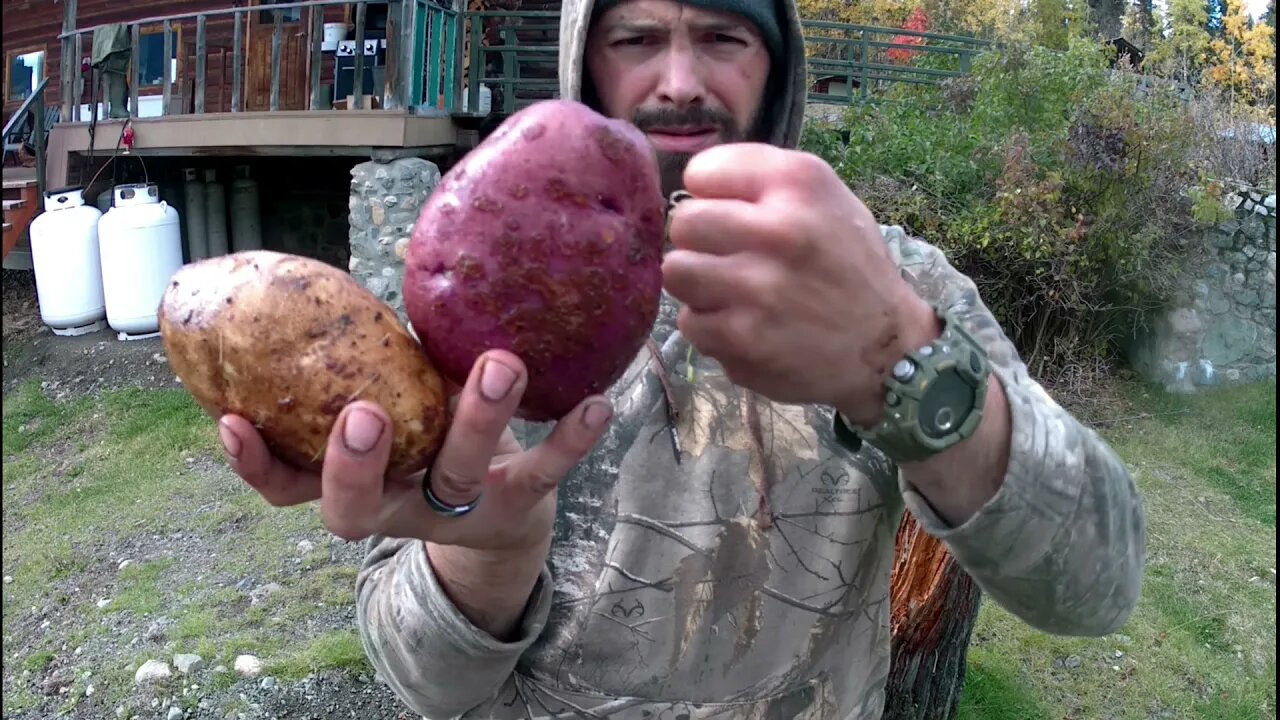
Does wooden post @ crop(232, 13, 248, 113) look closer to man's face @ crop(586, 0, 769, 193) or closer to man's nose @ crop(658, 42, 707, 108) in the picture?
man's face @ crop(586, 0, 769, 193)

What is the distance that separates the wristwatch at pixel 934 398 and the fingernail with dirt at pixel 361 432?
58cm

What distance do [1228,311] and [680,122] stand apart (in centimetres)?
773

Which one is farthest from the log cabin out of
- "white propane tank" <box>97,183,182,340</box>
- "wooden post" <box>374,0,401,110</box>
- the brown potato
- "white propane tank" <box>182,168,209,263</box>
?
the brown potato

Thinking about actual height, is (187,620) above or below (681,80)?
below

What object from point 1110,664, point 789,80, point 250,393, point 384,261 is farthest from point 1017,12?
point 250,393

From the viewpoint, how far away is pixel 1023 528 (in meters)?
1.25

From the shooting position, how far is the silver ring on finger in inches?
45.7

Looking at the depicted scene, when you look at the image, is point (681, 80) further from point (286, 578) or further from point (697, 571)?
point (286, 578)

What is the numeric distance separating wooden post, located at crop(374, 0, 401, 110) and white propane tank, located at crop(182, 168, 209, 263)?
12.3 ft

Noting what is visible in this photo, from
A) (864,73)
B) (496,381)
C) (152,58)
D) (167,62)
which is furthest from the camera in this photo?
(152,58)

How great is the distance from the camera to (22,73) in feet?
45.5

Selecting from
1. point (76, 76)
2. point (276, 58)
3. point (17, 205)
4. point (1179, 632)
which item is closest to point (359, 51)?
point (276, 58)

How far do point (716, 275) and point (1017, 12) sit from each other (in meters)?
22.9

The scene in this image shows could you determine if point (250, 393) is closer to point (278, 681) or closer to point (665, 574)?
point (665, 574)
